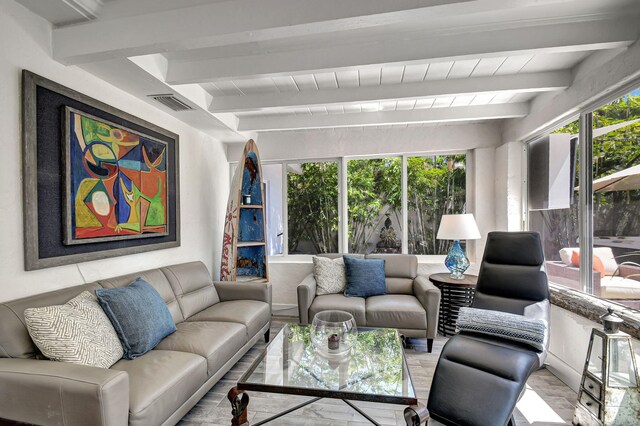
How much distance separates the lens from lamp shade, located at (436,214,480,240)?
10.4 feet

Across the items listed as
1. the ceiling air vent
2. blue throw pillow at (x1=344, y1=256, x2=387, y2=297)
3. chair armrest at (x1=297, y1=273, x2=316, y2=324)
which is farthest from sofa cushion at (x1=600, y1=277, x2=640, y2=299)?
the ceiling air vent

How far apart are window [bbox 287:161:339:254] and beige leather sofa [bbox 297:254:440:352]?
0.94 metres

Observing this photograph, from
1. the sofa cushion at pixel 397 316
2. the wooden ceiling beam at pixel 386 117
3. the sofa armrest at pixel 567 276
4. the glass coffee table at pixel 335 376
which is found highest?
the wooden ceiling beam at pixel 386 117

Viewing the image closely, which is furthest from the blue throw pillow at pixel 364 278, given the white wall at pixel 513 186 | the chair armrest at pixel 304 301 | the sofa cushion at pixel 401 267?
the white wall at pixel 513 186

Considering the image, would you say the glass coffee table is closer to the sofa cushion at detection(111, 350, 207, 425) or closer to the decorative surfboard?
the sofa cushion at detection(111, 350, 207, 425)

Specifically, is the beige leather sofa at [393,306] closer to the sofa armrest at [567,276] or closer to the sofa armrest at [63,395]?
the sofa armrest at [567,276]

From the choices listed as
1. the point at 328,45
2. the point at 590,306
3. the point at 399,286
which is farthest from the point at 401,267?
the point at 328,45

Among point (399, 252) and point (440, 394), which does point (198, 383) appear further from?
point (399, 252)

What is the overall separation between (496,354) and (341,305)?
1419 millimetres

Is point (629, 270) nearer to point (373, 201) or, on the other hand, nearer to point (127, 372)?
point (373, 201)

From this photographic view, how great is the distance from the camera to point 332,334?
185 cm

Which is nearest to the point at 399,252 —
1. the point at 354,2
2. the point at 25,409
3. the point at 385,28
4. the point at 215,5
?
the point at 385,28

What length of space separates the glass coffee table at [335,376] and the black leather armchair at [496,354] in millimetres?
323

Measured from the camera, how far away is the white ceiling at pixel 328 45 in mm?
1597
